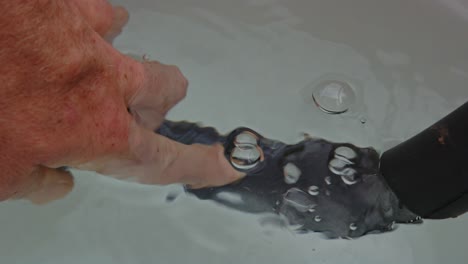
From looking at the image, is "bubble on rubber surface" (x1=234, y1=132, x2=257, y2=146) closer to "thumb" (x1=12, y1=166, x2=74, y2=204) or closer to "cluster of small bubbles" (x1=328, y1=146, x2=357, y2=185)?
"cluster of small bubbles" (x1=328, y1=146, x2=357, y2=185)

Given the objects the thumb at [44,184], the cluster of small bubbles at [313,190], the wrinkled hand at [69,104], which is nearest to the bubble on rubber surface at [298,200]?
the cluster of small bubbles at [313,190]

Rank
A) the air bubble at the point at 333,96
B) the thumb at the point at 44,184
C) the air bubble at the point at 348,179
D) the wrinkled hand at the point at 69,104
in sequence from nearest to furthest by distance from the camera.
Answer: the wrinkled hand at the point at 69,104, the thumb at the point at 44,184, the air bubble at the point at 348,179, the air bubble at the point at 333,96

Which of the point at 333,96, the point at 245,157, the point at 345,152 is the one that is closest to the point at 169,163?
the point at 245,157

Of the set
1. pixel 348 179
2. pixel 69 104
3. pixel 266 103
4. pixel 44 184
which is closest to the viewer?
pixel 69 104

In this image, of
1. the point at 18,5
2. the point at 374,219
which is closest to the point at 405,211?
the point at 374,219

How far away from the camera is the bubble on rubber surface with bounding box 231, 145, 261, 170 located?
73cm

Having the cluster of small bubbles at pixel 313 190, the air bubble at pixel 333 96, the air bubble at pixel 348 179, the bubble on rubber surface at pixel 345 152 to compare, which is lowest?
the cluster of small bubbles at pixel 313 190

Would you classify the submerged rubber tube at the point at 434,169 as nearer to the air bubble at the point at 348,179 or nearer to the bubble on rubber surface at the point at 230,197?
the air bubble at the point at 348,179

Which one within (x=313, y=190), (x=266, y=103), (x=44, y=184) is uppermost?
(x=266, y=103)

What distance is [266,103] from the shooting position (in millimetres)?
891

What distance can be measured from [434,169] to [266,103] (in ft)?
1.36

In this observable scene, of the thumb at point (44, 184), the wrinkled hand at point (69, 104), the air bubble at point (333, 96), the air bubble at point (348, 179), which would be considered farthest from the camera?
the air bubble at point (333, 96)

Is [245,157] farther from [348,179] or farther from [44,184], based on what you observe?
[44,184]

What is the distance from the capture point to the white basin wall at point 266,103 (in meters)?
0.78
